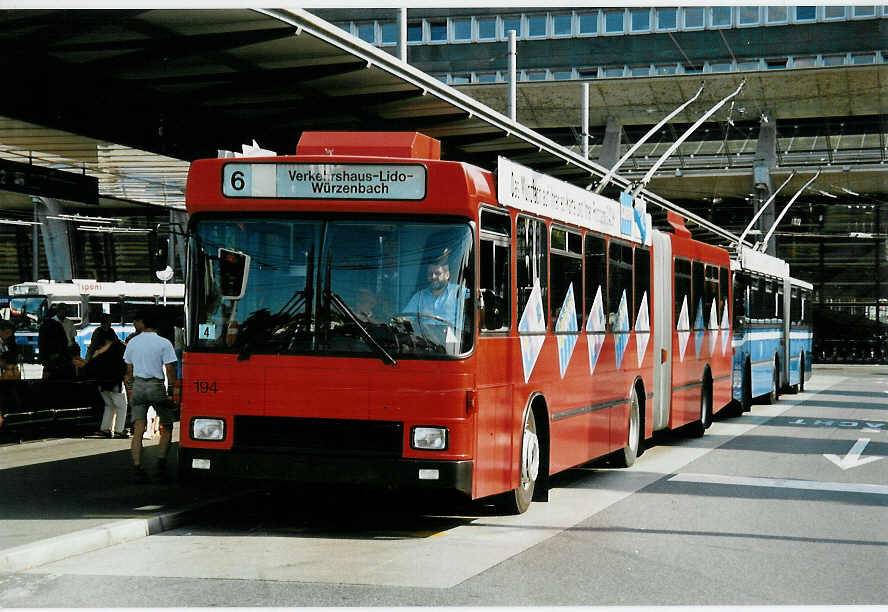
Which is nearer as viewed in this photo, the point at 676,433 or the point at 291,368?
the point at 291,368

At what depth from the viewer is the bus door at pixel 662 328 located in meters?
16.4

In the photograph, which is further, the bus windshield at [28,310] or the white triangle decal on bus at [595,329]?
the bus windshield at [28,310]

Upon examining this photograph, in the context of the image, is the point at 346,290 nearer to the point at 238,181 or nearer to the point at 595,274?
the point at 238,181

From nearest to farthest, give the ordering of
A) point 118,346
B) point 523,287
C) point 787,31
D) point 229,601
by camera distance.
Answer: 1. point 229,601
2. point 523,287
3. point 118,346
4. point 787,31

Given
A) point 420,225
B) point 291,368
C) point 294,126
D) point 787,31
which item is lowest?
point 291,368

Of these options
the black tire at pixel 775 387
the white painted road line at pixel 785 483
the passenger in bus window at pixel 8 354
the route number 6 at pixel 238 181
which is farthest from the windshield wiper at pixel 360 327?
the black tire at pixel 775 387

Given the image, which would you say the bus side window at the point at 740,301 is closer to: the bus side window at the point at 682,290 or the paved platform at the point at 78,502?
the bus side window at the point at 682,290

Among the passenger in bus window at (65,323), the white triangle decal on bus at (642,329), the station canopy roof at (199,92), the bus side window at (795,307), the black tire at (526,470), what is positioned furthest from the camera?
the bus side window at (795,307)

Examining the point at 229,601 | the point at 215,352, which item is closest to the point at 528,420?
the point at 215,352

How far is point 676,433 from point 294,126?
772cm

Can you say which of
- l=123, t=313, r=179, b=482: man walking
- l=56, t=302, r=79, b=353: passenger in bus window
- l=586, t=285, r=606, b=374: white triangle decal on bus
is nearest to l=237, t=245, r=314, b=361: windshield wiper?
l=123, t=313, r=179, b=482: man walking

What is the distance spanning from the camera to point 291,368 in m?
9.44

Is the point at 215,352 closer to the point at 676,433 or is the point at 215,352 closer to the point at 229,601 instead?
the point at 229,601

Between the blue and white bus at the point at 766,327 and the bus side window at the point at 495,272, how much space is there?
1304cm
